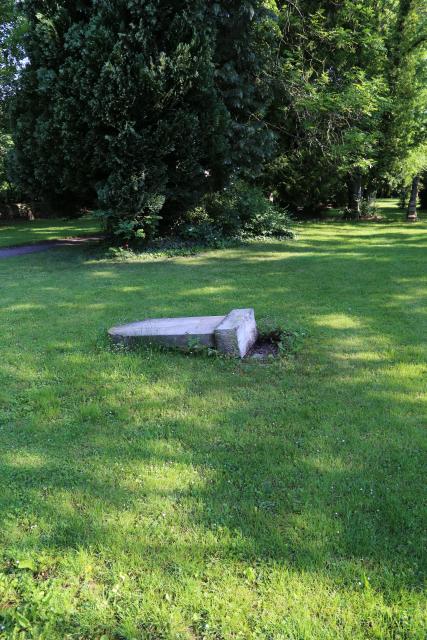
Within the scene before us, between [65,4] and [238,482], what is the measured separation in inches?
518

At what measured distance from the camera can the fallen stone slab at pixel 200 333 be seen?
4.95 m

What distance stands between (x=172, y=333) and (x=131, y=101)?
320 inches

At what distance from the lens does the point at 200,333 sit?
5.07 m

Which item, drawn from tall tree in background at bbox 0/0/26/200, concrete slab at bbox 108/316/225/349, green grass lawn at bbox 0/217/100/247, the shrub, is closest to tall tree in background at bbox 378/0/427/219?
the shrub

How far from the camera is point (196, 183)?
13000mm

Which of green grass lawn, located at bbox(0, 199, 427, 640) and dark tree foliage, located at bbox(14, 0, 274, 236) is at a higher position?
dark tree foliage, located at bbox(14, 0, 274, 236)

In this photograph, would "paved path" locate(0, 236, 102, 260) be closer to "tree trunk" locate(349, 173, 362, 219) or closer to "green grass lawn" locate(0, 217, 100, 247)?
"green grass lawn" locate(0, 217, 100, 247)

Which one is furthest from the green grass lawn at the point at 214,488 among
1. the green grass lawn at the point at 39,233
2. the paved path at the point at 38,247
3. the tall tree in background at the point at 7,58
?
the tall tree in background at the point at 7,58

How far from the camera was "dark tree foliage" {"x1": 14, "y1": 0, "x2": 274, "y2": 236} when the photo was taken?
11.0 meters

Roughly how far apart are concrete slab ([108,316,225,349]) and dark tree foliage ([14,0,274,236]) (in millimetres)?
7224

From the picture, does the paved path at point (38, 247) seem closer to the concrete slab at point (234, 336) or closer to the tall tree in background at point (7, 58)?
the tall tree in background at point (7, 58)

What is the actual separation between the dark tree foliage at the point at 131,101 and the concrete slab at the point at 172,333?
722cm

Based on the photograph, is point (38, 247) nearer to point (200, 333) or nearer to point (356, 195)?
point (200, 333)

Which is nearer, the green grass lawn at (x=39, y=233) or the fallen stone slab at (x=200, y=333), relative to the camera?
the fallen stone slab at (x=200, y=333)
